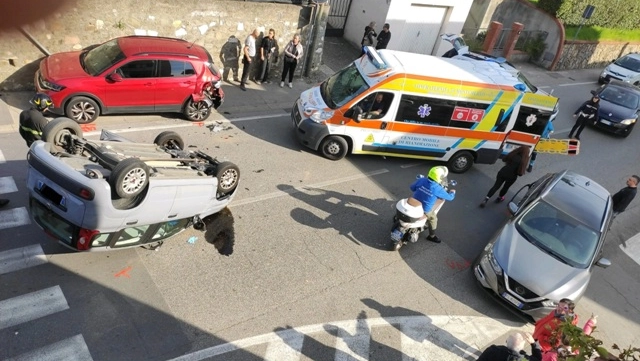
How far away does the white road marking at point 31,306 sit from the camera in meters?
5.93

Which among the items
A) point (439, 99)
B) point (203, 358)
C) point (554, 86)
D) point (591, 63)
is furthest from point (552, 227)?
point (591, 63)

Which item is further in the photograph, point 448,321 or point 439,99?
point 439,99

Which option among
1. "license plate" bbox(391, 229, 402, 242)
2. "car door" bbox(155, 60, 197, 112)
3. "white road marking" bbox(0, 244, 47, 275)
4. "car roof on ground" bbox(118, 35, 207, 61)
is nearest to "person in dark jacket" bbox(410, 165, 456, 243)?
"license plate" bbox(391, 229, 402, 242)

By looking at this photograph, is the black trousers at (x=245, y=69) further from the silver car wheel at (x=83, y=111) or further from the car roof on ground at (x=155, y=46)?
the silver car wheel at (x=83, y=111)

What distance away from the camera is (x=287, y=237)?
27.6 ft

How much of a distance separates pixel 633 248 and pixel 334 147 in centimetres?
727

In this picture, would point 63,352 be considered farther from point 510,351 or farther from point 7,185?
point 510,351

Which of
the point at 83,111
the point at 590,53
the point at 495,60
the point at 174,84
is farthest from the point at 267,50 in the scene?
the point at 590,53

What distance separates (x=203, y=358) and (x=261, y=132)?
6.70 meters

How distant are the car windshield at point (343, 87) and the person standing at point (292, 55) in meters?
2.99

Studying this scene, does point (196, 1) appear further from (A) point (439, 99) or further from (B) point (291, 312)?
(B) point (291, 312)

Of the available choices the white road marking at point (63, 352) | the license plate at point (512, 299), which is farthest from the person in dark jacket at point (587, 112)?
the white road marking at point (63, 352)

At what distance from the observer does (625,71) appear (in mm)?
22344

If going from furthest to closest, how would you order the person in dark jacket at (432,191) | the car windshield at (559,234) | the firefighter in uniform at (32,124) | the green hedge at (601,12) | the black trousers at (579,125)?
the green hedge at (601,12) → the black trousers at (579,125) → the person in dark jacket at (432,191) → the car windshield at (559,234) → the firefighter in uniform at (32,124)
